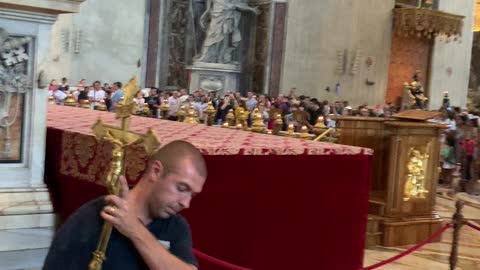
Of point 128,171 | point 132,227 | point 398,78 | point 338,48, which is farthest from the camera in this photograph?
point 398,78

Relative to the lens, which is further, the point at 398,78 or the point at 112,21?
the point at 398,78

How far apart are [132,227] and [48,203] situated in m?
2.28

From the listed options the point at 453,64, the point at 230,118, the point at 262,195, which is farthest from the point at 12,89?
the point at 453,64

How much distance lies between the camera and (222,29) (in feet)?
72.0

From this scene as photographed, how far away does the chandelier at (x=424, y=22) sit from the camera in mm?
23344

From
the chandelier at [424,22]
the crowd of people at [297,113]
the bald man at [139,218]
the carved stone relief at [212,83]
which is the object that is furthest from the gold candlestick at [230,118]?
the chandelier at [424,22]

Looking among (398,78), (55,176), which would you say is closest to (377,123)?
(55,176)

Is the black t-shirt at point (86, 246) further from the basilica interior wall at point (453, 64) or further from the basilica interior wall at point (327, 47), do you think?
the basilica interior wall at point (453, 64)

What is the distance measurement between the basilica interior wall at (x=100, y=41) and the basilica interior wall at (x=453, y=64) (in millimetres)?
12006

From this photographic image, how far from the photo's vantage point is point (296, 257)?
4.73 m

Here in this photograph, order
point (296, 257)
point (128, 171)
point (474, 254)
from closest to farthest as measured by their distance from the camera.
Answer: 1. point (128, 171)
2. point (296, 257)
3. point (474, 254)

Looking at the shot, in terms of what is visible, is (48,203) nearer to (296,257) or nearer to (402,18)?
(296,257)

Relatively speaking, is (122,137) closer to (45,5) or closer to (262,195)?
(45,5)

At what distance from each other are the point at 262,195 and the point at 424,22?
2037 cm
